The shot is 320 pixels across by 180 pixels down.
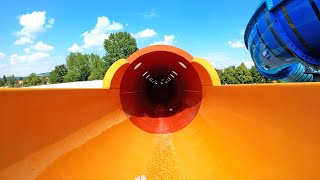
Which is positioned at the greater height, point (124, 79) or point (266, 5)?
point (266, 5)

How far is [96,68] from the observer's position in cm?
6538

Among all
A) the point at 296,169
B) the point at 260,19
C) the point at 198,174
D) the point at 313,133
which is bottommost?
the point at 198,174

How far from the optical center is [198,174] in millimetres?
3941

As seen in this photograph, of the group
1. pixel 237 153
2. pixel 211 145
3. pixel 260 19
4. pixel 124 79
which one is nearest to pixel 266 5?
pixel 260 19

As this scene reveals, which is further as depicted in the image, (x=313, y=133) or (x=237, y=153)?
(x=237, y=153)

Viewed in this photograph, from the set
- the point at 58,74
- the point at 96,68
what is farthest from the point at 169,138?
the point at 58,74

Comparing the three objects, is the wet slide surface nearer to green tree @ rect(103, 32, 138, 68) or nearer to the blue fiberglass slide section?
the blue fiberglass slide section

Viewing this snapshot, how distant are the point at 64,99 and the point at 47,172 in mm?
863

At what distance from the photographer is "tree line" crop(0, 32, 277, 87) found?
55.1 metres

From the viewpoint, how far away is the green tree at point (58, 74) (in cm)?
7206

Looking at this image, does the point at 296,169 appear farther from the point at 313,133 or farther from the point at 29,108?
the point at 29,108

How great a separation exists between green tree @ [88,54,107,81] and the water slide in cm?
5014

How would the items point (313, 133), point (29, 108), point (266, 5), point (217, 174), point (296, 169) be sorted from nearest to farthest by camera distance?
point (313, 133)
point (296, 169)
point (29, 108)
point (217, 174)
point (266, 5)

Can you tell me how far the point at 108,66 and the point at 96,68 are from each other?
5023 mm
